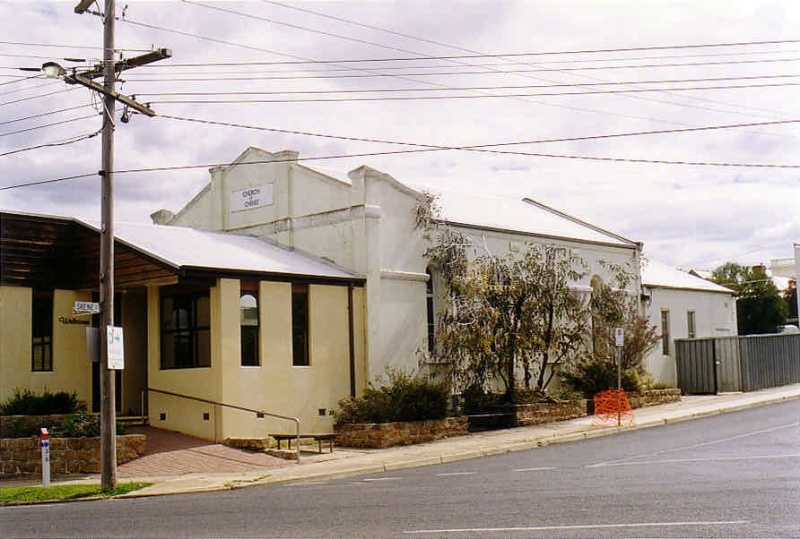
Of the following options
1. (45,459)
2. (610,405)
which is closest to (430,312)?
(610,405)

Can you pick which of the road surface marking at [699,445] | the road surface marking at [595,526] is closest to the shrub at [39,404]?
the road surface marking at [699,445]

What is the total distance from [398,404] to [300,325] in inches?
130

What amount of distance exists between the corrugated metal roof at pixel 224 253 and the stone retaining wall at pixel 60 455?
4.19 m

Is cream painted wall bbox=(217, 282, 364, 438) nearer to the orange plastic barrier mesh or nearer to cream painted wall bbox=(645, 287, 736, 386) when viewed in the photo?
the orange plastic barrier mesh

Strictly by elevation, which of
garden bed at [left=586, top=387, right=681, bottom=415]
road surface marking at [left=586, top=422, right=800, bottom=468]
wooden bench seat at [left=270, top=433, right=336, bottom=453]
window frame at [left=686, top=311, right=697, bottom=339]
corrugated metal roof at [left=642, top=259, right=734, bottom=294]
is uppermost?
corrugated metal roof at [left=642, top=259, right=734, bottom=294]

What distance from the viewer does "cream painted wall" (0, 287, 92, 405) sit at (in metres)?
→ 22.6

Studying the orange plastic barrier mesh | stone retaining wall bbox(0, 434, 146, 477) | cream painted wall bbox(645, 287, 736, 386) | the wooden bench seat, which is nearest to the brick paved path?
stone retaining wall bbox(0, 434, 146, 477)

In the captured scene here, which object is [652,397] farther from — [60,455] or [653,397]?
[60,455]

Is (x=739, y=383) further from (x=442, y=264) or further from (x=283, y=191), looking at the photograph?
(x=283, y=191)

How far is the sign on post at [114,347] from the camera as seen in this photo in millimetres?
16891

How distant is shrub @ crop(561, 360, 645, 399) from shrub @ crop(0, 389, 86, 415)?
15759mm

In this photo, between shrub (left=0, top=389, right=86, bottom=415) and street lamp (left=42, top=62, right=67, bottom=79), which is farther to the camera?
shrub (left=0, top=389, right=86, bottom=415)

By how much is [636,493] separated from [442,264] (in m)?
15.1

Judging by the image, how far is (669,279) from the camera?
4172 cm
